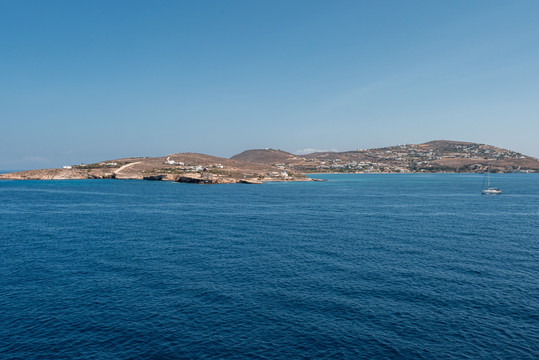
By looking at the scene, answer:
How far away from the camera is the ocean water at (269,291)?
1098 inches

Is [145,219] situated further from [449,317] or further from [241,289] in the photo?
[449,317]

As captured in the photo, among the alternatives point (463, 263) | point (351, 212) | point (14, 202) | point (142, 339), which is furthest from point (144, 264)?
point (14, 202)

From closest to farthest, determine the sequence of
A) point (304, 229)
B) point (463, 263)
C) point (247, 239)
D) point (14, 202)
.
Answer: point (463, 263) < point (247, 239) < point (304, 229) < point (14, 202)

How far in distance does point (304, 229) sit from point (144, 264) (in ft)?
117

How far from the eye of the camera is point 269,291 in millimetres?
38156

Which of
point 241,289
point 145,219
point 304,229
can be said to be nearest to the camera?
point 241,289

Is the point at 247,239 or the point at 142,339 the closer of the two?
the point at 142,339

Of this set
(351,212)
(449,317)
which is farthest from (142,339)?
(351,212)

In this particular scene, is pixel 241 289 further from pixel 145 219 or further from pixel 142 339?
pixel 145 219

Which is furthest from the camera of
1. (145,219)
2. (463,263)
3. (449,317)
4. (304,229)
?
(145,219)

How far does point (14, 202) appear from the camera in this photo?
368ft

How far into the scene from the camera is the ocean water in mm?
27891

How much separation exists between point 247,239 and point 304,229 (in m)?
15.4

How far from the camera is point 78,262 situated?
158ft
